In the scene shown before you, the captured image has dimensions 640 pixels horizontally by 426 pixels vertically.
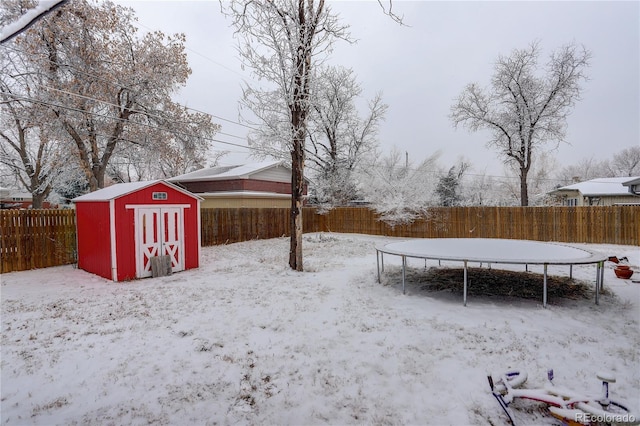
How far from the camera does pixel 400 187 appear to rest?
17.1 m

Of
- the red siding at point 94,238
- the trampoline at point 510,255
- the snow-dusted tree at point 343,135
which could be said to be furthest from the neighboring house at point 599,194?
the red siding at point 94,238

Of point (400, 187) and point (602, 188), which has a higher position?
point (400, 187)

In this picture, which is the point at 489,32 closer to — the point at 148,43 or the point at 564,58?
the point at 148,43

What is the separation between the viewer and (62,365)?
10.8ft

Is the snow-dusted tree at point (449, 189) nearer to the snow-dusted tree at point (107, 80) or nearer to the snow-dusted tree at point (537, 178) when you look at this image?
the snow-dusted tree at point (537, 178)

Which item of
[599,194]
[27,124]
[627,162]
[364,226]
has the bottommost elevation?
[364,226]

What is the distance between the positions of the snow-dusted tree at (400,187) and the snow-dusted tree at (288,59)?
8.57 metres

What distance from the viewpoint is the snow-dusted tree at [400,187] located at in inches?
604

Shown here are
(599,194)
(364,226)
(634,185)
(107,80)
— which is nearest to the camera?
(634,185)

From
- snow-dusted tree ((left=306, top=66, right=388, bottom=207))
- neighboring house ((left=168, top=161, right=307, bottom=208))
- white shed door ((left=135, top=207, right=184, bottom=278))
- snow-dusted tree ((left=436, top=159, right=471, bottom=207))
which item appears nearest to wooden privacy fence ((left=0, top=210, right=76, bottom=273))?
white shed door ((left=135, top=207, right=184, bottom=278))

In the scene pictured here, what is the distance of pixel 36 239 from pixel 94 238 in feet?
6.36

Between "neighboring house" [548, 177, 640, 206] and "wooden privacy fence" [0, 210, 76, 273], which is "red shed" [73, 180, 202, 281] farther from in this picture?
"neighboring house" [548, 177, 640, 206]

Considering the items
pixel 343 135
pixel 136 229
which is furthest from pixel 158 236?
pixel 343 135

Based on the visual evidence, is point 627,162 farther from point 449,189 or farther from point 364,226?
point 364,226
